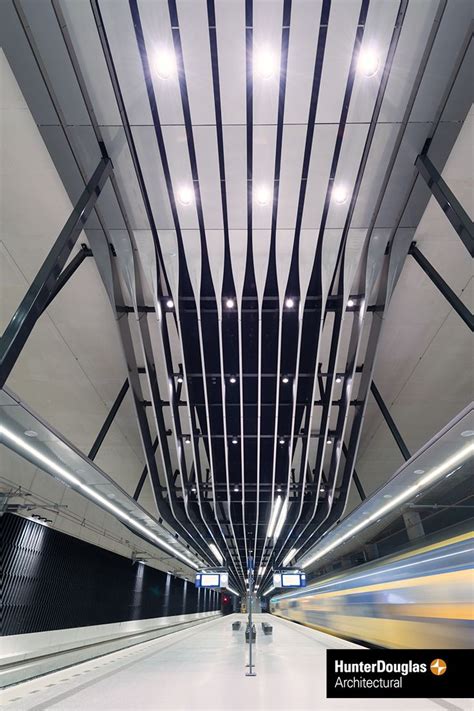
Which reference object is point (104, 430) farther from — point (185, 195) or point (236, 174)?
point (236, 174)

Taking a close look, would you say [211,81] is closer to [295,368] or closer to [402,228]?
[402,228]

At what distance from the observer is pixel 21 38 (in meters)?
3.96

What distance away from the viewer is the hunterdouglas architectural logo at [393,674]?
12.3ft

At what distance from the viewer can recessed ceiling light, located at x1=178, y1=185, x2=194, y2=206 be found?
534 centimetres

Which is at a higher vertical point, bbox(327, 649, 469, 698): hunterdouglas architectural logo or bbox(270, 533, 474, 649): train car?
bbox(270, 533, 474, 649): train car

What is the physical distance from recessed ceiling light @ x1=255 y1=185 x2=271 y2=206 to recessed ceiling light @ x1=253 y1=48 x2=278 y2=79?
1.30 meters

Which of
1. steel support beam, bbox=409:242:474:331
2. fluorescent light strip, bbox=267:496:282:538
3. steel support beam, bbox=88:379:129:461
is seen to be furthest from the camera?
fluorescent light strip, bbox=267:496:282:538

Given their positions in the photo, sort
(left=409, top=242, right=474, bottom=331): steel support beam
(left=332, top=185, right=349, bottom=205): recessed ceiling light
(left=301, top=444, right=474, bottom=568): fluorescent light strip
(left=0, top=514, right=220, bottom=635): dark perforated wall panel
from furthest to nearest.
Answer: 1. (left=0, top=514, right=220, bottom=635): dark perforated wall panel
2. (left=409, top=242, right=474, bottom=331): steel support beam
3. (left=332, top=185, right=349, bottom=205): recessed ceiling light
4. (left=301, top=444, right=474, bottom=568): fluorescent light strip

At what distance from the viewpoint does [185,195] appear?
5406 millimetres

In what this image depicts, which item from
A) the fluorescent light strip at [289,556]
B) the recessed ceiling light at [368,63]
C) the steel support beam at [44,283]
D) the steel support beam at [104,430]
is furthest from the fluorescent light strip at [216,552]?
the recessed ceiling light at [368,63]

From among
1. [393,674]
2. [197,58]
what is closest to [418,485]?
[393,674]

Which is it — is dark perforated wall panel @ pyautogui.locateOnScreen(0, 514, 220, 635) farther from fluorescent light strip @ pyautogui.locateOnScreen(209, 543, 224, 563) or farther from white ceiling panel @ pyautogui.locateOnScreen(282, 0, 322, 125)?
white ceiling panel @ pyautogui.locateOnScreen(282, 0, 322, 125)

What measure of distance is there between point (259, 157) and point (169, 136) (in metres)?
1.04

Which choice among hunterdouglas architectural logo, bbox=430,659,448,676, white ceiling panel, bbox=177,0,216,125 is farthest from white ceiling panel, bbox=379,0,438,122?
hunterdouglas architectural logo, bbox=430,659,448,676
